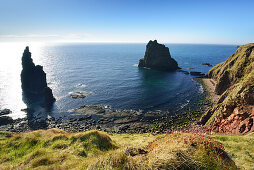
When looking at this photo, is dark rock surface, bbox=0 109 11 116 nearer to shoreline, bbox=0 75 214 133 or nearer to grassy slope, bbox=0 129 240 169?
shoreline, bbox=0 75 214 133

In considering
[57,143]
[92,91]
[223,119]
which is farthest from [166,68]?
[57,143]

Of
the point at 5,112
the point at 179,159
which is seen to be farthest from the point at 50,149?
the point at 5,112

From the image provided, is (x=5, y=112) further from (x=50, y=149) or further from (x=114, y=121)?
(x=50, y=149)

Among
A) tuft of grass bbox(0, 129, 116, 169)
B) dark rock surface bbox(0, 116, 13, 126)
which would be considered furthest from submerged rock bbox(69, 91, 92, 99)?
tuft of grass bbox(0, 129, 116, 169)

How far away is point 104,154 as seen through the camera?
12.6 metres

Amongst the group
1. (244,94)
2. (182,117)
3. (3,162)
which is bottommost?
(182,117)

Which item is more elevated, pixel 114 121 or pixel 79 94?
pixel 79 94

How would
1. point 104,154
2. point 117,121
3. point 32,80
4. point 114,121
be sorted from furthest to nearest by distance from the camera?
point 32,80, point 114,121, point 117,121, point 104,154

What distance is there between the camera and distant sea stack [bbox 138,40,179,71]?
122 metres

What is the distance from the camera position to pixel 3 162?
471 inches

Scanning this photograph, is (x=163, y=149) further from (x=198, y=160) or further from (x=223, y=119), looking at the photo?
(x=223, y=119)

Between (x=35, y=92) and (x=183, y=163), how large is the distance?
84392mm

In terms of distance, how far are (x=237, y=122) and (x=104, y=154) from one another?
2455 cm

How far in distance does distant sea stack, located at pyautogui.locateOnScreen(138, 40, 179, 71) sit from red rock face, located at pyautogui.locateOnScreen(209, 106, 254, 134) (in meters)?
95.2
